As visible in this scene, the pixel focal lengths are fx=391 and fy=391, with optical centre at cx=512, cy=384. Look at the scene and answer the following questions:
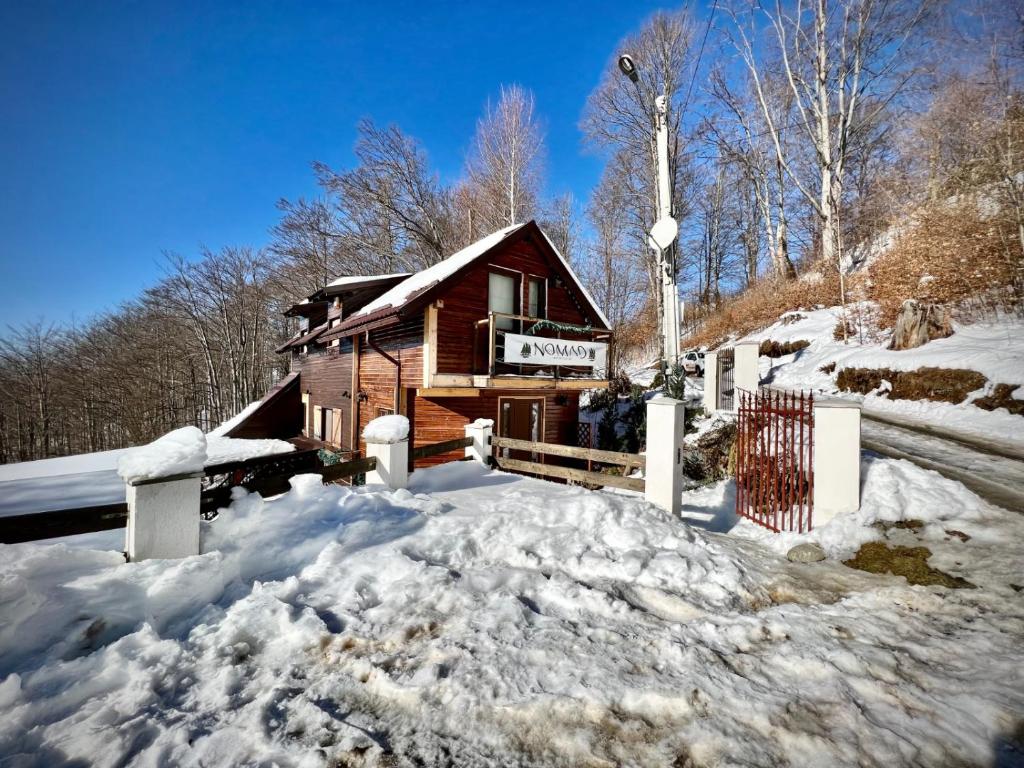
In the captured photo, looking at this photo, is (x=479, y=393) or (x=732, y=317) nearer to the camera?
(x=479, y=393)

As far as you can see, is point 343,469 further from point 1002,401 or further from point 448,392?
point 1002,401

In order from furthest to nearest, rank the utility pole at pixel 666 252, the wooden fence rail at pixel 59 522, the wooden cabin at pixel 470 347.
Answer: the utility pole at pixel 666 252 → the wooden cabin at pixel 470 347 → the wooden fence rail at pixel 59 522

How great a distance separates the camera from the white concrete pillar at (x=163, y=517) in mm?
3328

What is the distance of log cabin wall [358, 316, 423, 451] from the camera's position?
Result: 11.0 meters

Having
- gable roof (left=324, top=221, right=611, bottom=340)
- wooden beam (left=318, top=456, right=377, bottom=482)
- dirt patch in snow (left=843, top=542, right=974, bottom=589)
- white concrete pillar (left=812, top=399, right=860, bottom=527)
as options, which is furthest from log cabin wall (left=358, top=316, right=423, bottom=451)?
dirt patch in snow (left=843, top=542, right=974, bottom=589)

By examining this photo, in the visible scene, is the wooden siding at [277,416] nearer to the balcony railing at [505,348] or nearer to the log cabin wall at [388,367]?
the log cabin wall at [388,367]

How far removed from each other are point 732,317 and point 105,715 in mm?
26963

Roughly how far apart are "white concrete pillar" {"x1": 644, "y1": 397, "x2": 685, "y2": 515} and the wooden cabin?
16.5 feet

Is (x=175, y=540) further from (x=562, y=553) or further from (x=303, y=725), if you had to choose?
(x=562, y=553)

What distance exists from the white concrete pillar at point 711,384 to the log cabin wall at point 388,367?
30.5 ft

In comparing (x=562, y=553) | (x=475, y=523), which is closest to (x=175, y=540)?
(x=475, y=523)

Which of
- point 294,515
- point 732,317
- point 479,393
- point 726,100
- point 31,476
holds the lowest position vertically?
point 31,476

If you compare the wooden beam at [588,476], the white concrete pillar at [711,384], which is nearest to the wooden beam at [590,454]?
the wooden beam at [588,476]

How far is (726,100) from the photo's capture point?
22.9 m
